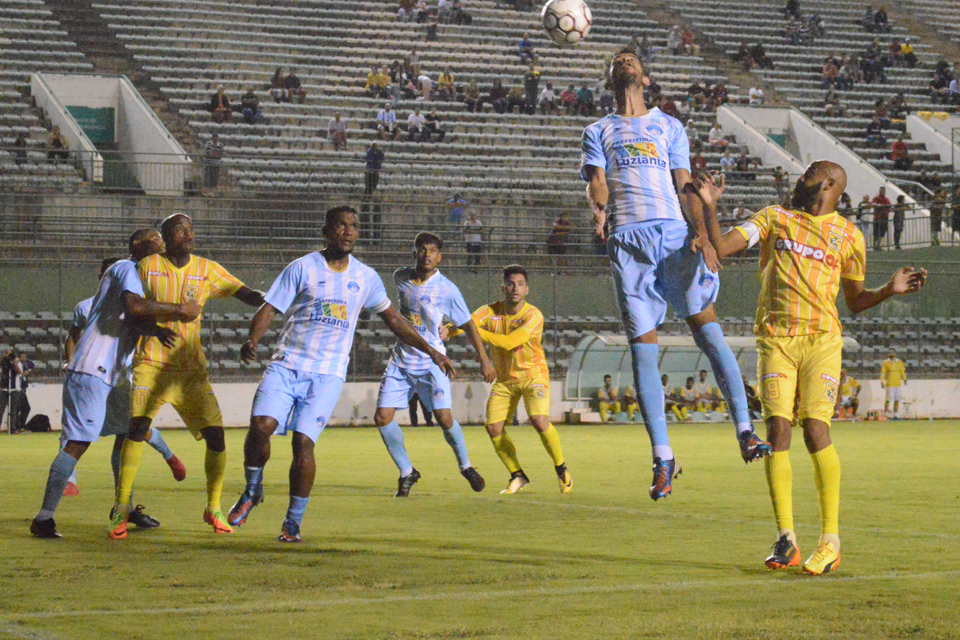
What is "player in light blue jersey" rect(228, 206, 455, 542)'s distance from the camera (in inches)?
321

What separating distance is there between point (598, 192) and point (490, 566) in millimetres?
2336

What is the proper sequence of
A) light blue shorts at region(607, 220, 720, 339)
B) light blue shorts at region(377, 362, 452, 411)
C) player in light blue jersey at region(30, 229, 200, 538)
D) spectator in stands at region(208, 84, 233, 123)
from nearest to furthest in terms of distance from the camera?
1. light blue shorts at region(607, 220, 720, 339)
2. player in light blue jersey at region(30, 229, 200, 538)
3. light blue shorts at region(377, 362, 452, 411)
4. spectator in stands at region(208, 84, 233, 123)

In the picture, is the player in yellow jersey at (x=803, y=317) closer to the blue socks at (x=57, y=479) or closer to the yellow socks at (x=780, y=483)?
the yellow socks at (x=780, y=483)

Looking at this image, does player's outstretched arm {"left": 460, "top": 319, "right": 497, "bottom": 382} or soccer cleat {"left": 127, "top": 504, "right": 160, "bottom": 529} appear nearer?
soccer cleat {"left": 127, "top": 504, "right": 160, "bottom": 529}

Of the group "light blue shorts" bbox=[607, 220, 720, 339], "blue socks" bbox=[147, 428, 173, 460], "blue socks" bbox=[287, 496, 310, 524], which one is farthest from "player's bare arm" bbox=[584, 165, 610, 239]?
"blue socks" bbox=[147, 428, 173, 460]

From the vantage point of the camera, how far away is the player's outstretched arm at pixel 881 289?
720 cm

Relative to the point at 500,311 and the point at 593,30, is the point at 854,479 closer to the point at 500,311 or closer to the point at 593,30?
the point at 500,311

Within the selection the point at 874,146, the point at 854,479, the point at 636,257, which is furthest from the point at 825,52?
the point at 636,257

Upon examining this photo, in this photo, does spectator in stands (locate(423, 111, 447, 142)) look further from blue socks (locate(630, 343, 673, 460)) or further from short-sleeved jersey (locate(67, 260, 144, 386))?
blue socks (locate(630, 343, 673, 460))

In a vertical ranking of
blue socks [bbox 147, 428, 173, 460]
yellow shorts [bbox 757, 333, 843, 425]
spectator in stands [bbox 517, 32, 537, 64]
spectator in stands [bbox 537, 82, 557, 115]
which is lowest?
blue socks [bbox 147, 428, 173, 460]

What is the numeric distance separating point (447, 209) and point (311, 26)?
11005 millimetres

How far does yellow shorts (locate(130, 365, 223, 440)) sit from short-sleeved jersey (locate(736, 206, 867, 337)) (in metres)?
3.77

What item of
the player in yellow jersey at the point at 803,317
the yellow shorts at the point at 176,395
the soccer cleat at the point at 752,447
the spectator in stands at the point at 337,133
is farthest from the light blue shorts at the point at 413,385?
the spectator in stands at the point at 337,133

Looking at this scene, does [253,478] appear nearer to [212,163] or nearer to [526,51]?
[212,163]
